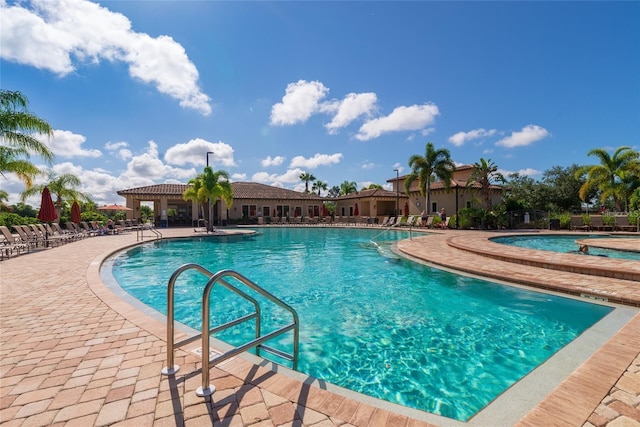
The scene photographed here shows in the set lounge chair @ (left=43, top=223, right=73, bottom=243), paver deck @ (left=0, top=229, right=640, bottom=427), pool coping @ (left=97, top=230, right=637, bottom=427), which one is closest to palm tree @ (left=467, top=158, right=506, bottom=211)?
pool coping @ (left=97, top=230, right=637, bottom=427)

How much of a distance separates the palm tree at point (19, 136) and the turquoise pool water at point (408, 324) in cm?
858

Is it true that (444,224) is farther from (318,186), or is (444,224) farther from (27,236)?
(318,186)

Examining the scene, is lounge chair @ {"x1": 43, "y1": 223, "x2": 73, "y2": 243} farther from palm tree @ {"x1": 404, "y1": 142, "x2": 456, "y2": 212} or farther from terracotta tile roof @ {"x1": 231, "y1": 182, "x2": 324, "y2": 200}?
palm tree @ {"x1": 404, "y1": 142, "x2": 456, "y2": 212}

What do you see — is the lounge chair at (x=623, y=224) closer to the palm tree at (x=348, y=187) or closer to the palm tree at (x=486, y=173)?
the palm tree at (x=486, y=173)

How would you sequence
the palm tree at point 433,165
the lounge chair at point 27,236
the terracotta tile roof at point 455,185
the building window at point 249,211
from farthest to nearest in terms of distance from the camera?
the building window at point 249,211, the terracotta tile roof at point 455,185, the palm tree at point 433,165, the lounge chair at point 27,236

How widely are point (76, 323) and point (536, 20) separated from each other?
18.5m

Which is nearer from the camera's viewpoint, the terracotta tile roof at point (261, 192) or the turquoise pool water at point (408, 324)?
the turquoise pool water at point (408, 324)

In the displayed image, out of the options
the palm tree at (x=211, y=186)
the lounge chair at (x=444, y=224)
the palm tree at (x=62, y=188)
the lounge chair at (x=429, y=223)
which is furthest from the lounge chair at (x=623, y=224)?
the palm tree at (x=62, y=188)

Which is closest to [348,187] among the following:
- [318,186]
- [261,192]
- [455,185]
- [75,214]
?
[318,186]

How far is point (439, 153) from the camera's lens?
25375mm

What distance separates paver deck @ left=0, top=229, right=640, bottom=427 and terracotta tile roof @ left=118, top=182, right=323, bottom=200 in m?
28.2

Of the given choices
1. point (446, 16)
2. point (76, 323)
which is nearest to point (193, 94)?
point (446, 16)

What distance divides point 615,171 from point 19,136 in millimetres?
40771

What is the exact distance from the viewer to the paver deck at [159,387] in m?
2.24
